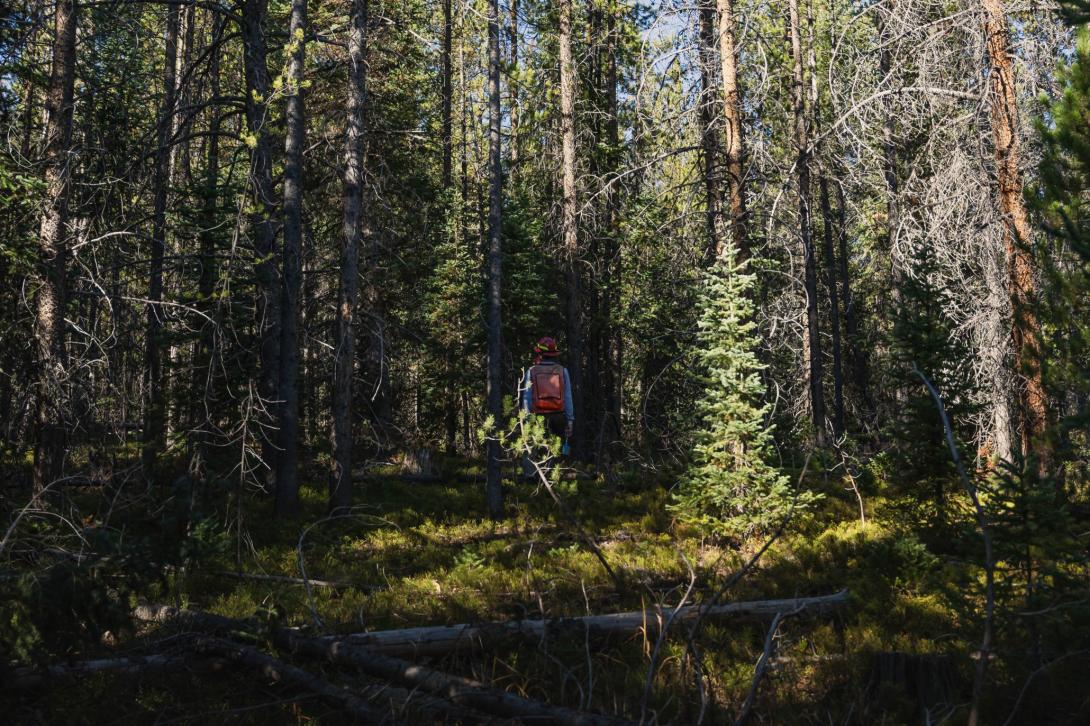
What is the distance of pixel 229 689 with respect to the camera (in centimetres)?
573

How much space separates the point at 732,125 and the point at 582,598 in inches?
296

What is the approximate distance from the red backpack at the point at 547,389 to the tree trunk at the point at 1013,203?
638 cm

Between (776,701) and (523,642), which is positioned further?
(523,642)

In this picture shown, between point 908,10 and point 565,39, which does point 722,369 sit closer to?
point 908,10

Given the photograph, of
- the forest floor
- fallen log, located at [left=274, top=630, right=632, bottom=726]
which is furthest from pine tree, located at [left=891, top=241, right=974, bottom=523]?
fallen log, located at [left=274, top=630, right=632, bottom=726]

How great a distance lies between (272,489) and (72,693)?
9.00 m

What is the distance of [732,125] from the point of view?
11.9 meters

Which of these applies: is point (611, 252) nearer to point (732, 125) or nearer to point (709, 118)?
point (709, 118)

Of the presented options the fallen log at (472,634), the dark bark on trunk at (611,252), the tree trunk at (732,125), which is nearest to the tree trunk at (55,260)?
the fallen log at (472,634)

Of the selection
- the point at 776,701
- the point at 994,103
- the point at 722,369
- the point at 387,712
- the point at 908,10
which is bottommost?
the point at 776,701

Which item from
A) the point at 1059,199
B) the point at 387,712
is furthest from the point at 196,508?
the point at 1059,199

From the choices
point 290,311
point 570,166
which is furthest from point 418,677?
point 570,166

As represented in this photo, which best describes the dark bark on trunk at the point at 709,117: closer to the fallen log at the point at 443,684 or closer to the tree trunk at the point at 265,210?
the tree trunk at the point at 265,210

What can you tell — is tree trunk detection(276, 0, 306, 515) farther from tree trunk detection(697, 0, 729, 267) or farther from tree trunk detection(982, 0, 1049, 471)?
tree trunk detection(982, 0, 1049, 471)
